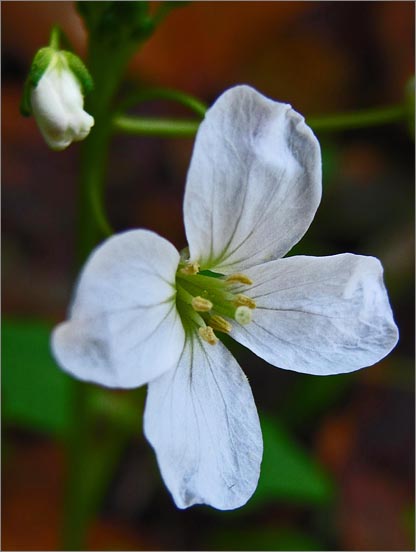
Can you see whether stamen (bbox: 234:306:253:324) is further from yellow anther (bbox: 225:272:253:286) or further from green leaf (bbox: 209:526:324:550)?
green leaf (bbox: 209:526:324:550)

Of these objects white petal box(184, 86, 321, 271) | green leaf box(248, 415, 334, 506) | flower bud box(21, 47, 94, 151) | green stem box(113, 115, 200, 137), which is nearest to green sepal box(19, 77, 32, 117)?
flower bud box(21, 47, 94, 151)

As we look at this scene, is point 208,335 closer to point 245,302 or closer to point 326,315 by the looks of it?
point 245,302

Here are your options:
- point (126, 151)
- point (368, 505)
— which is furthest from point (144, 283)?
point (126, 151)

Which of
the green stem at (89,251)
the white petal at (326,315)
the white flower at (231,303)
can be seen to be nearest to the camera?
the white flower at (231,303)

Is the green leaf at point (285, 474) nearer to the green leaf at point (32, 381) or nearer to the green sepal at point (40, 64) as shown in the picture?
the green leaf at point (32, 381)

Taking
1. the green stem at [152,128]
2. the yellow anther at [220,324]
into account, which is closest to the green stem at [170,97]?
the green stem at [152,128]

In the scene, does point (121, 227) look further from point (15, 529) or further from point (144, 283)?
point (144, 283)
